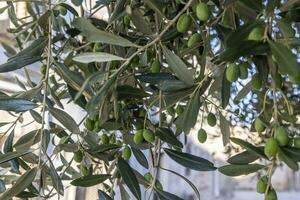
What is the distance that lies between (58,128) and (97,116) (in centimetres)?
15

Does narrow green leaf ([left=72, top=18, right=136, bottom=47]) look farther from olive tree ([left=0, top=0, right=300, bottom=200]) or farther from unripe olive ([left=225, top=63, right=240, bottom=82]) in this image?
unripe olive ([left=225, top=63, right=240, bottom=82])

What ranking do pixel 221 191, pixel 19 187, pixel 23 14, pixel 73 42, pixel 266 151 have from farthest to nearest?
pixel 221 191 → pixel 23 14 → pixel 73 42 → pixel 19 187 → pixel 266 151

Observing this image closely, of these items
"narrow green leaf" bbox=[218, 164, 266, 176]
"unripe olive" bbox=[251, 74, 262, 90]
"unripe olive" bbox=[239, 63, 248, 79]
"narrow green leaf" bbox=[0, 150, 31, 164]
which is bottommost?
"narrow green leaf" bbox=[218, 164, 266, 176]

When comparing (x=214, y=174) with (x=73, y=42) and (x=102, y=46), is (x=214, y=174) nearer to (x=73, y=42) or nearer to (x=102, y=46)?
(x=73, y=42)

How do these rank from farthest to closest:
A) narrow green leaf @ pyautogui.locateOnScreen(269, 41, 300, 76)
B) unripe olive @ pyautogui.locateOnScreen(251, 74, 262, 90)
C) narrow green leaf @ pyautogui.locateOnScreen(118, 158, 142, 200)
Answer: narrow green leaf @ pyautogui.locateOnScreen(118, 158, 142, 200), unripe olive @ pyautogui.locateOnScreen(251, 74, 262, 90), narrow green leaf @ pyautogui.locateOnScreen(269, 41, 300, 76)

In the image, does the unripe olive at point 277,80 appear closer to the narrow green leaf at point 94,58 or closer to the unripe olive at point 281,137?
the unripe olive at point 281,137

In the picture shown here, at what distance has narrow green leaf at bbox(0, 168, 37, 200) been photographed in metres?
0.50

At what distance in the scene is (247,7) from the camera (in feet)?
1.46

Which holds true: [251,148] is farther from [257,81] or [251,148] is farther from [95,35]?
[95,35]

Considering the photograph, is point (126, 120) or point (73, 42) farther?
point (73, 42)

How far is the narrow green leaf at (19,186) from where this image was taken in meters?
0.50

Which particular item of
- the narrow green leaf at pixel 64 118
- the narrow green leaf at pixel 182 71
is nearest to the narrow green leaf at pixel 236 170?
the narrow green leaf at pixel 182 71

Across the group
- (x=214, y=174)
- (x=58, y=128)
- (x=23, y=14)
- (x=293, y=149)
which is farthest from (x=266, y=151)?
(x=214, y=174)

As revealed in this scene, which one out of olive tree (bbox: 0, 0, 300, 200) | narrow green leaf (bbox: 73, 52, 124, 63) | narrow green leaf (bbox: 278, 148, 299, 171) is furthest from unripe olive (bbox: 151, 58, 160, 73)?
narrow green leaf (bbox: 278, 148, 299, 171)
